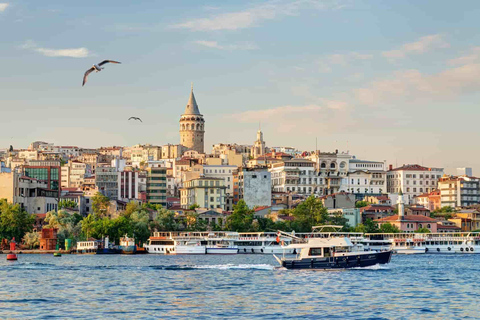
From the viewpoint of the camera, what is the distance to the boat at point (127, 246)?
115000 millimetres

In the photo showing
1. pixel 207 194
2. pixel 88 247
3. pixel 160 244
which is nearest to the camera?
pixel 88 247

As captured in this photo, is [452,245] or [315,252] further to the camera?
[452,245]

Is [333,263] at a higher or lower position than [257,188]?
lower

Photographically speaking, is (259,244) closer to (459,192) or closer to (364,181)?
(459,192)

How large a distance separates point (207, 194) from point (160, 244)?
132 ft

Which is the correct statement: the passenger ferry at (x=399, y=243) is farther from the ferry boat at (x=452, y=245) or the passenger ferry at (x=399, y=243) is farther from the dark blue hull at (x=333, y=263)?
the dark blue hull at (x=333, y=263)


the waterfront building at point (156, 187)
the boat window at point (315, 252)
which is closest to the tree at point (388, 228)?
the waterfront building at point (156, 187)

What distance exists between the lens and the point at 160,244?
12069 centimetres

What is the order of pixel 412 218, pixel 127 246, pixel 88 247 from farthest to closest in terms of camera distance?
pixel 412 218 → pixel 127 246 → pixel 88 247

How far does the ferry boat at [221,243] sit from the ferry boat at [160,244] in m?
4.80

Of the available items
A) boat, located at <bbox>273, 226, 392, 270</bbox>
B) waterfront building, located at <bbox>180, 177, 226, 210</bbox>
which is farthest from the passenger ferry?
boat, located at <bbox>273, 226, 392, 270</bbox>

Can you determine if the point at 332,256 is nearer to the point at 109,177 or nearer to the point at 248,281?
the point at 248,281

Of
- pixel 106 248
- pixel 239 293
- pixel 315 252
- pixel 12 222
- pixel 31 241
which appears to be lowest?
pixel 239 293

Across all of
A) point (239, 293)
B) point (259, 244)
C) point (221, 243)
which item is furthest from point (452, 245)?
point (239, 293)
